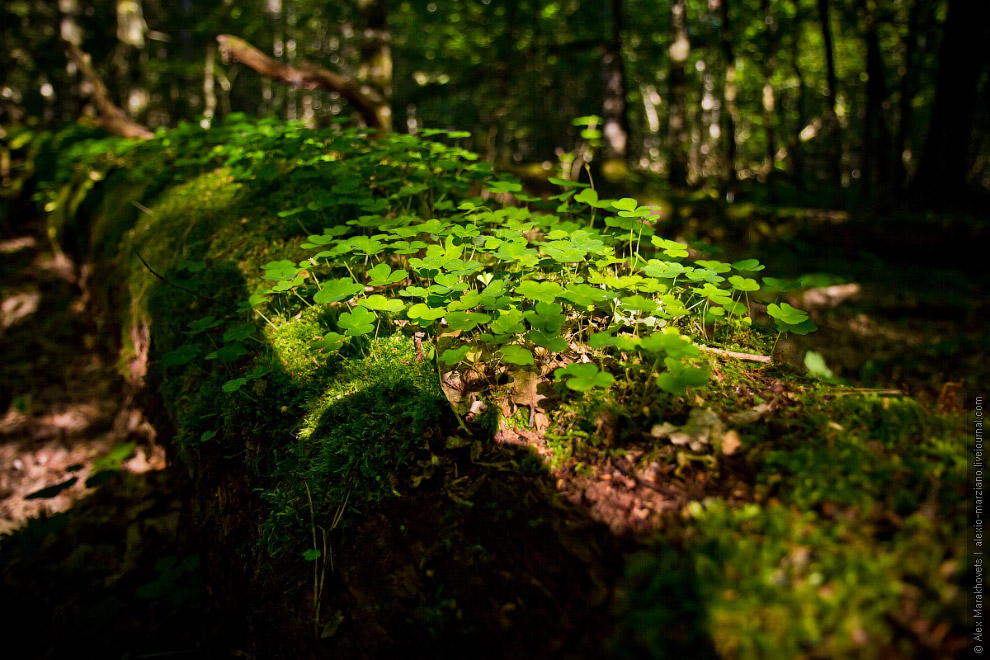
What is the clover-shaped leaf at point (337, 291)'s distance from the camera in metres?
1.84

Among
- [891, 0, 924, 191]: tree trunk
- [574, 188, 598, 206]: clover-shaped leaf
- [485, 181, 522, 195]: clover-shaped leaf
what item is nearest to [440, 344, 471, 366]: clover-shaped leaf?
[574, 188, 598, 206]: clover-shaped leaf

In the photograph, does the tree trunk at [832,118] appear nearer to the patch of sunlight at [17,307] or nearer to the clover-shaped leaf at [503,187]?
the clover-shaped leaf at [503,187]

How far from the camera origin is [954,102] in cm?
714

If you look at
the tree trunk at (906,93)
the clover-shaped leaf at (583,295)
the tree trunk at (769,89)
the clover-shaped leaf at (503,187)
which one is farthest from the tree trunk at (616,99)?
the clover-shaped leaf at (583,295)

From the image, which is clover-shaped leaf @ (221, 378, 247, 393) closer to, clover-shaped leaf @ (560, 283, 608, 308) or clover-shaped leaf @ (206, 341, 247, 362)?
clover-shaped leaf @ (206, 341, 247, 362)

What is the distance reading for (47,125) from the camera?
7.77 m

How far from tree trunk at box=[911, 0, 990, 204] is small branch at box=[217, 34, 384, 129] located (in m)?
9.14

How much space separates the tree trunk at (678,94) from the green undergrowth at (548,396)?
5.62 metres

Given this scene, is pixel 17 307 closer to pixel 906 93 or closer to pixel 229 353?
pixel 229 353

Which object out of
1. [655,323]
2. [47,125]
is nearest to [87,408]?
[655,323]

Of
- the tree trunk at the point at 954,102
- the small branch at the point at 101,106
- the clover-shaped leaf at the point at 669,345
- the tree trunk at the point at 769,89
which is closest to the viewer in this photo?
the clover-shaped leaf at the point at 669,345

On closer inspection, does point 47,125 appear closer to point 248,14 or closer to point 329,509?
point 329,509

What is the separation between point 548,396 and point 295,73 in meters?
5.93

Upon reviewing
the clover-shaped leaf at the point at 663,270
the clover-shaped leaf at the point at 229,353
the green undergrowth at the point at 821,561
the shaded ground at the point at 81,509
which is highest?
the clover-shaped leaf at the point at 663,270
